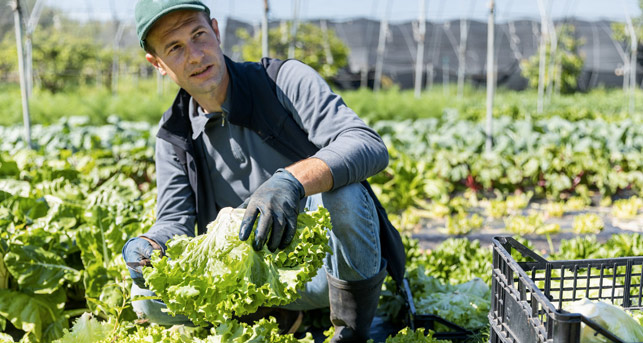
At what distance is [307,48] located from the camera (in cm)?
1421

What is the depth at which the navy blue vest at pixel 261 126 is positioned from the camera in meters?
2.35

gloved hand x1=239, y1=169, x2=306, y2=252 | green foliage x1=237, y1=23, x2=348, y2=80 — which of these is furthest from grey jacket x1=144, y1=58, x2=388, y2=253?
green foliage x1=237, y1=23, x2=348, y2=80

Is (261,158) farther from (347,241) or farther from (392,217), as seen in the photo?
(392,217)

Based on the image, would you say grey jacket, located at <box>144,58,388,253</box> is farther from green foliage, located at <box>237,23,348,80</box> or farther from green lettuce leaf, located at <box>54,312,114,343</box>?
green foliage, located at <box>237,23,348,80</box>

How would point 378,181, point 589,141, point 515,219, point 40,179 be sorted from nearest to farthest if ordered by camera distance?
point 40,179 → point 515,219 → point 378,181 → point 589,141

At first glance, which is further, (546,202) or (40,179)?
(546,202)

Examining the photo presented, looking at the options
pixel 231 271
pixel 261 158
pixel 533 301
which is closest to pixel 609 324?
pixel 533 301

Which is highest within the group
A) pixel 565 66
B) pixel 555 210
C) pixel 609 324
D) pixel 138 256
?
pixel 609 324

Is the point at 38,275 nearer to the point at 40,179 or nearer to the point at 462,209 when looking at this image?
the point at 40,179

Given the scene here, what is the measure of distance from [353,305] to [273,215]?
654mm

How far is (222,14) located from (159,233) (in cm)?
1451

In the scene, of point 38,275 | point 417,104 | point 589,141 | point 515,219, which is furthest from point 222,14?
point 38,275

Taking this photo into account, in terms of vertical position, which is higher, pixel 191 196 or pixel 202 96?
pixel 202 96

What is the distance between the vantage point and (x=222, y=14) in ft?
52.2
